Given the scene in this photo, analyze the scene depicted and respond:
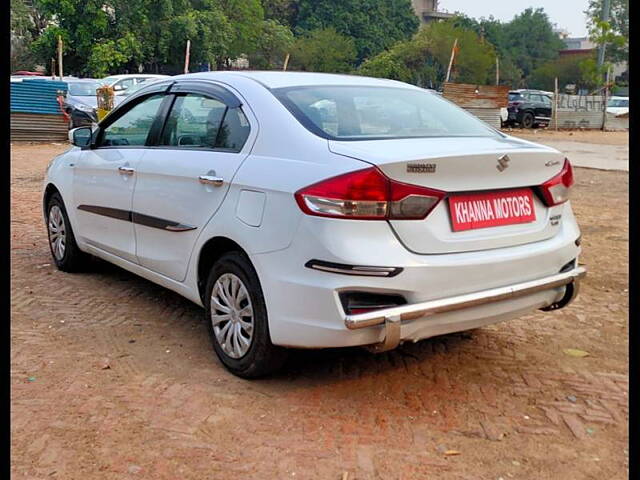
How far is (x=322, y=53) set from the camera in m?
53.5

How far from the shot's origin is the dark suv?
1153 inches

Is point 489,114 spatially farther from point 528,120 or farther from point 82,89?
point 82,89

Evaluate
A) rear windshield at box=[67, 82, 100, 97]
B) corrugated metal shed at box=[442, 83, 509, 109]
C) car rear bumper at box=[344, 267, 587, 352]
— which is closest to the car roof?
car rear bumper at box=[344, 267, 587, 352]

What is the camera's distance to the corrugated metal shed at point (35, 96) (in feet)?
55.4

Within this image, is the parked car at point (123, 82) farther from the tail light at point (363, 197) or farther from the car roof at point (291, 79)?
the tail light at point (363, 197)

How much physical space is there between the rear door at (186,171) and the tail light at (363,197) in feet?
2.28

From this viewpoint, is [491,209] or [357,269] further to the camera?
[491,209]

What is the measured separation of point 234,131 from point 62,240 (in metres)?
2.47

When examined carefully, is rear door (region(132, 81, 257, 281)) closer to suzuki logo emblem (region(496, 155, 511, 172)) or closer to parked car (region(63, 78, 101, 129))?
suzuki logo emblem (region(496, 155, 511, 172))

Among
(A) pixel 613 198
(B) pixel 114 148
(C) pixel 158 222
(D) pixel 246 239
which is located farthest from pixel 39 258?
(A) pixel 613 198

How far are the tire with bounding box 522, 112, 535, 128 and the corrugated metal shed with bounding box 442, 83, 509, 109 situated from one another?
2991 mm

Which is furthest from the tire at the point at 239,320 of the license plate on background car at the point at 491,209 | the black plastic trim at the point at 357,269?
the license plate on background car at the point at 491,209

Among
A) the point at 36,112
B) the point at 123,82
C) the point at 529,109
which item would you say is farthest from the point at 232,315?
the point at 529,109

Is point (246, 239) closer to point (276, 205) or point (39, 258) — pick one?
point (276, 205)
